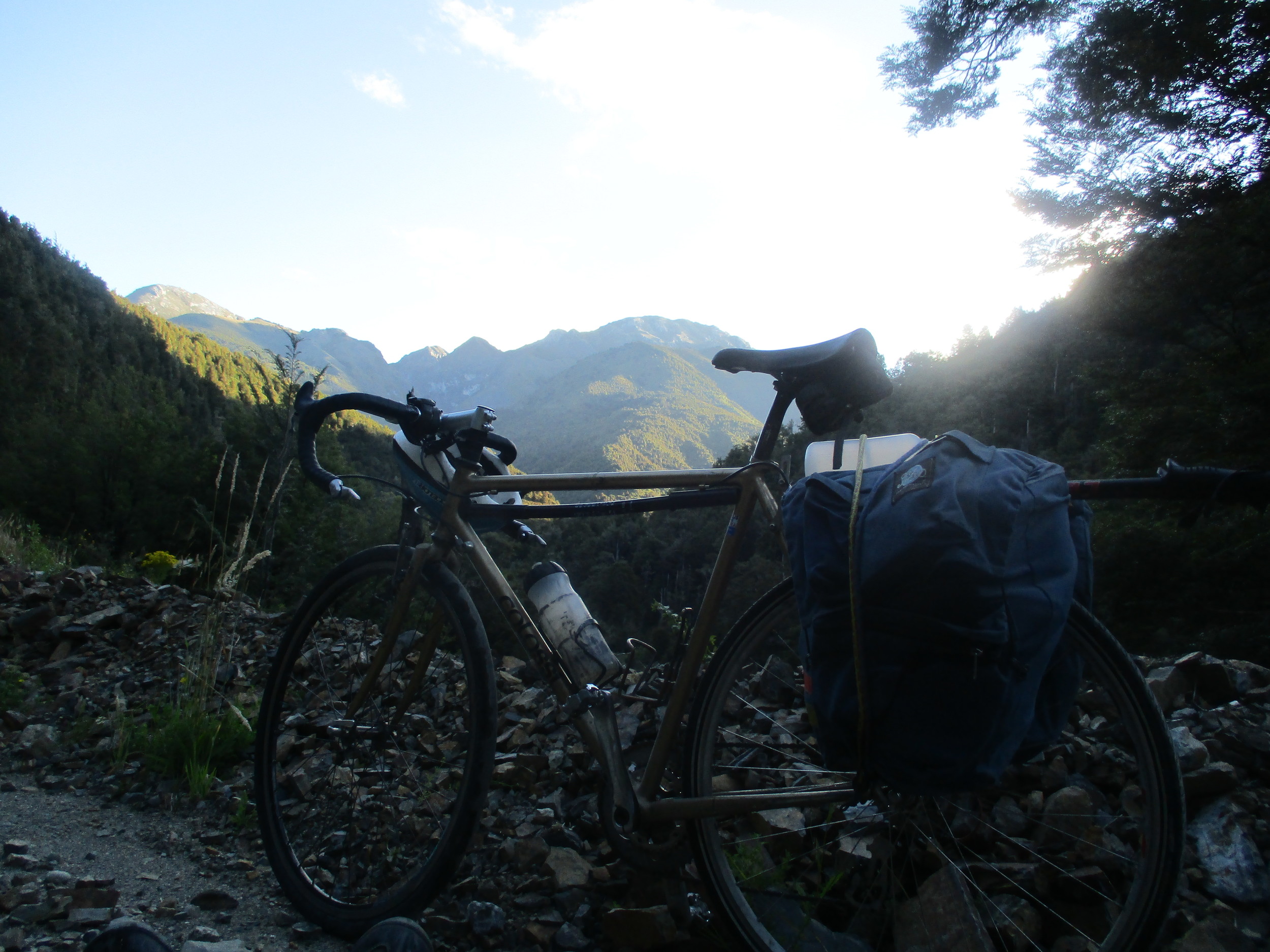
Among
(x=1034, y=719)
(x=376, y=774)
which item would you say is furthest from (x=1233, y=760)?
(x=376, y=774)

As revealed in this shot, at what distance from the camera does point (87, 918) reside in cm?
181

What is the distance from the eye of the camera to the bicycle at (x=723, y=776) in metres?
1.53

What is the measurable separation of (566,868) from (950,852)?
3.40ft

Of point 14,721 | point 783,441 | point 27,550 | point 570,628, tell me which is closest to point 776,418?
point 570,628

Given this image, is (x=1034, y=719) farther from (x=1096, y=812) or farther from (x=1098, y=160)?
(x=1098, y=160)

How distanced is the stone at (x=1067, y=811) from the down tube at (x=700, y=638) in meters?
1.02

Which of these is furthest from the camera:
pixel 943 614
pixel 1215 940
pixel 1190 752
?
pixel 1190 752

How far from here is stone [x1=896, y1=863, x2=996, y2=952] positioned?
1.51 m

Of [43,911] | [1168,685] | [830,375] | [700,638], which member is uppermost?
[830,375]

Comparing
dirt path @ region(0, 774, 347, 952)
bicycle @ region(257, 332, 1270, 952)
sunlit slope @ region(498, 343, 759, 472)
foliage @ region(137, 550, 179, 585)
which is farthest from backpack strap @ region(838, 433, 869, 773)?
sunlit slope @ region(498, 343, 759, 472)

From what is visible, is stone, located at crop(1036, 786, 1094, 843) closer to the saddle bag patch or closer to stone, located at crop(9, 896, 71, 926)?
the saddle bag patch

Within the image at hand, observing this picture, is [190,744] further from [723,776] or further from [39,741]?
[723,776]

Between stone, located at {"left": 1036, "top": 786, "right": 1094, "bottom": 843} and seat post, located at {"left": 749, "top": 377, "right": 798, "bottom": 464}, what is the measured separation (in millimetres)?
1215

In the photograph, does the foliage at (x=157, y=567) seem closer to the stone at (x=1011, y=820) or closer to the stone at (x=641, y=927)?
the stone at (x=641, y=927)
